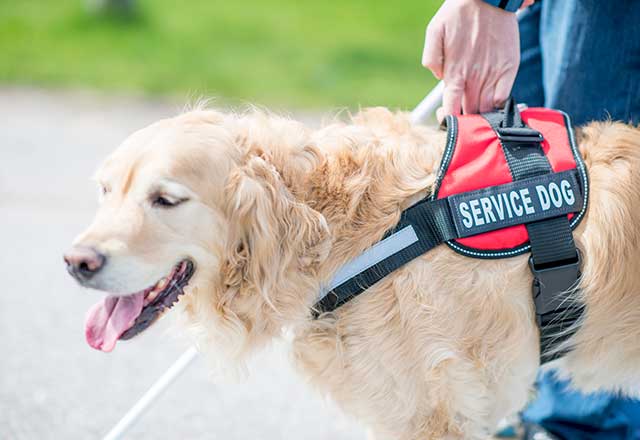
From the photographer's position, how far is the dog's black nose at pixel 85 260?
2129 millimetres

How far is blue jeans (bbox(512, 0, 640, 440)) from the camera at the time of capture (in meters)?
2.71

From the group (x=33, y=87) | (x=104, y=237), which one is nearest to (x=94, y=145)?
(x=33, y=87)

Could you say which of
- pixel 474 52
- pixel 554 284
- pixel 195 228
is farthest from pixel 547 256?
pixel 195 228

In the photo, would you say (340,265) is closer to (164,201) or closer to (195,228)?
(195,228)

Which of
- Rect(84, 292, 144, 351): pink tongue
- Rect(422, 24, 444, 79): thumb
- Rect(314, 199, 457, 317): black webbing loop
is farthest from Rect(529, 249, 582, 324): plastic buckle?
Rect(84, 292, 144, 351): pink tongue

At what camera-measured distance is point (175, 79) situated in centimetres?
888

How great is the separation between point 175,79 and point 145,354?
217 inches

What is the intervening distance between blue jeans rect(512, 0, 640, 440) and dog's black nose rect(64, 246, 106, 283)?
71.2 inches

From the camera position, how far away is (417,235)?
7.42 ft

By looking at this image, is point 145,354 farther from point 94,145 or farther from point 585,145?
point 94,145

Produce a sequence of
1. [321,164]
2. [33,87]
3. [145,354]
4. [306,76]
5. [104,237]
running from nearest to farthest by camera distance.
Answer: [104,237] → [321,164] → [145,354] → [33,87] → [306,76]

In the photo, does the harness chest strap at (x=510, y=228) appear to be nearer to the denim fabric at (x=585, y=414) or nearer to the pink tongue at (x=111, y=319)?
the pink tongue at (x=111, y=319)

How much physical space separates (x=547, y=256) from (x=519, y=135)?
395mm

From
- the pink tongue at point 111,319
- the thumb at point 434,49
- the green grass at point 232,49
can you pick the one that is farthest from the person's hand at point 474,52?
the green grass at point 232,49
